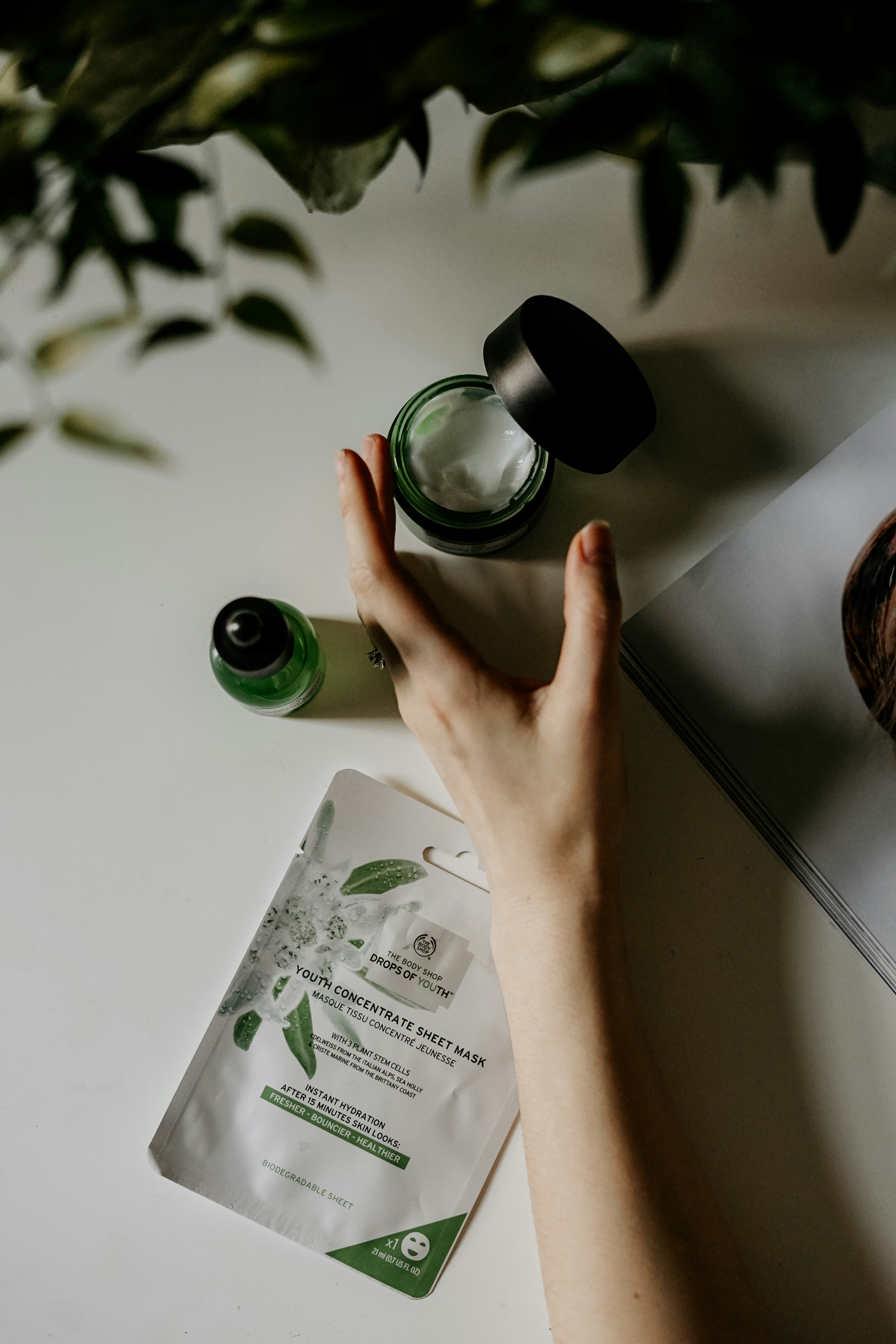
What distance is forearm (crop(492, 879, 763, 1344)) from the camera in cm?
55

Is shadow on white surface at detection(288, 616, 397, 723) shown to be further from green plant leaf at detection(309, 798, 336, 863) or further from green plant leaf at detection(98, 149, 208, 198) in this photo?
green plant leaf at detection(98, 149, 208, 198)

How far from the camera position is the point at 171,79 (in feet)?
0.69

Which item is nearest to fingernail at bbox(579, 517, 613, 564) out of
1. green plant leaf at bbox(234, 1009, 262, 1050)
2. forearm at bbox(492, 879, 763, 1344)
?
forearm at bbox(492, 879, 763, 1344)

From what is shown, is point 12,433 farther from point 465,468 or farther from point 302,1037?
point 302,1037

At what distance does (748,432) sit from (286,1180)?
0.70 meters

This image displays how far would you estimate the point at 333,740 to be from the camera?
0.71m

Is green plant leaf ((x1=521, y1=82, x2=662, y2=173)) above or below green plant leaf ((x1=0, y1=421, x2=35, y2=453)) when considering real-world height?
above

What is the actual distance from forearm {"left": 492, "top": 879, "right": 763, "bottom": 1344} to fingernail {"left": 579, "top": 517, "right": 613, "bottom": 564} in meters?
0.23

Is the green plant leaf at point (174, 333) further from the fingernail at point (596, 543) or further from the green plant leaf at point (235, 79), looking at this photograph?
the fingernail at point (596, 543)

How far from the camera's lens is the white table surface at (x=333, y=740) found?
69 centimetres

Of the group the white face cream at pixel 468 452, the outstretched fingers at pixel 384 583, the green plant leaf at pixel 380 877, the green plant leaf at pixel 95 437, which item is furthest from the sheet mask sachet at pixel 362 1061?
the green plant leaf at pixel 95 437

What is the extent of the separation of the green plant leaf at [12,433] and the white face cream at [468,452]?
0.43 meters

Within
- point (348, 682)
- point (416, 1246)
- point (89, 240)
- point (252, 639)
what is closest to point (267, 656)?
point (252, 639)

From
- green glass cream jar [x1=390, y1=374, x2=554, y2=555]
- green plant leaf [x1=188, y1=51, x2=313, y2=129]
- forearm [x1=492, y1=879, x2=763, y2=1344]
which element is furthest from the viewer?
green glass cream jar [x1=390, y1=374, x2=554, y2=555]
